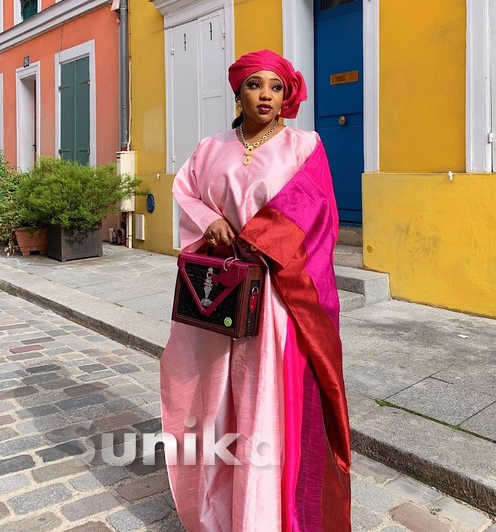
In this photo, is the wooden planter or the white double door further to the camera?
the wooden planter

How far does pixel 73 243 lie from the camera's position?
904cm

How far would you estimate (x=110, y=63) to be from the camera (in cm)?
1055

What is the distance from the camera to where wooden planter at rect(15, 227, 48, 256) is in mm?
9477

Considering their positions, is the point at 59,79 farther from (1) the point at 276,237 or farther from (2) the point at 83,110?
(1) the point at 276,237

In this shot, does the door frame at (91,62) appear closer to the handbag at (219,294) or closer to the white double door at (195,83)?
the white double door at (195,83)

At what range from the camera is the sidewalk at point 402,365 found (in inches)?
119

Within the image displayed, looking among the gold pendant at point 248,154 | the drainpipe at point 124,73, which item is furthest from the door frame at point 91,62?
the gold pendant at point 248,154

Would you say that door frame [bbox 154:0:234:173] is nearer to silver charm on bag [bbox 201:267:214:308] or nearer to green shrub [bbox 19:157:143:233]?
green shrub [bbox 19:157:143:233]

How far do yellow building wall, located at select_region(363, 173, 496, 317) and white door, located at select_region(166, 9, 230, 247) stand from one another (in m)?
2.88

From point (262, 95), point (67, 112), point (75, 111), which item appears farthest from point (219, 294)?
point (67, 112)

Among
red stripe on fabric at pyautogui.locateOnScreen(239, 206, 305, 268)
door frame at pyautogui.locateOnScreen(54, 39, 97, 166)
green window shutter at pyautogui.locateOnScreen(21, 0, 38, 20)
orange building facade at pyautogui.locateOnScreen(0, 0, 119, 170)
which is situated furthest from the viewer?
green window shutter at pyautogui.locateOnScreen(21, 0, 38, 20)

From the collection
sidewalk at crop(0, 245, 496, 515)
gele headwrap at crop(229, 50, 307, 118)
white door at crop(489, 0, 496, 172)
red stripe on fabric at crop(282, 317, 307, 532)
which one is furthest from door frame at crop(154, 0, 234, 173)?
red stripe on fabric at crop(282, 317, 307, 532)

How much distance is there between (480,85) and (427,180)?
87cm

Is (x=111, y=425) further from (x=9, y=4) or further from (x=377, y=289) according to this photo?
(x=9, y=4)
